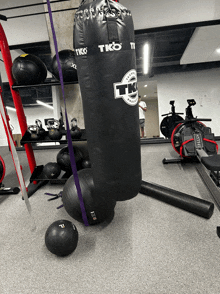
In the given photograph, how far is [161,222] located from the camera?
189 centimetres

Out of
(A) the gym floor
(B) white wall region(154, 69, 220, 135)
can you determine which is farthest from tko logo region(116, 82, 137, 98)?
Result: (B) white wall region(154, 69, 220, 135)

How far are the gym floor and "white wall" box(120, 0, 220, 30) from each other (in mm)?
3528

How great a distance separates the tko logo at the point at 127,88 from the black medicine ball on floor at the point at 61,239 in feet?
3.53

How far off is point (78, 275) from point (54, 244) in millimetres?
275

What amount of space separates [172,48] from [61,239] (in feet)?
22.8

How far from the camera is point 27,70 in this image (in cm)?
225

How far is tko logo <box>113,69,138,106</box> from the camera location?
1.12 meters

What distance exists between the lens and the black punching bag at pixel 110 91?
1.08 metres

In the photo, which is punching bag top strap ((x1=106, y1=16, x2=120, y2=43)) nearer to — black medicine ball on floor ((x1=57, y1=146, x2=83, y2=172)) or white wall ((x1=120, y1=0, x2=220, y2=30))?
black medicine ball on floor ((x1=57, y1=146, x2=83, y2=172))

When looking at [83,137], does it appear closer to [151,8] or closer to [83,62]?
[83,62]

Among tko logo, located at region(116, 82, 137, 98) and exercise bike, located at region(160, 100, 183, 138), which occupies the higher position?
tko logo, located at region(116, 82, 137, 98)

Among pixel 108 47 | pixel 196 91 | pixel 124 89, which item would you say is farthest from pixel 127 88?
pixel 196 91

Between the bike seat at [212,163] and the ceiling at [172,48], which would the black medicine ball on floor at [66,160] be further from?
the ceiling at [172,48]

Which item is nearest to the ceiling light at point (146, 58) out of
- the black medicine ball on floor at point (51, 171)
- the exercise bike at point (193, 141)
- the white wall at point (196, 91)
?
the white wall at point (196, 91)
